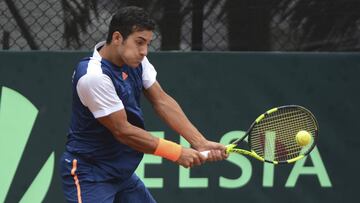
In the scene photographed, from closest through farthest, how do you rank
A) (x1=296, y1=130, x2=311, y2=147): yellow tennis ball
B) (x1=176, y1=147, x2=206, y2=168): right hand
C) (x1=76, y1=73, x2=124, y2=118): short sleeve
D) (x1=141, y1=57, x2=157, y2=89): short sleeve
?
(x1=76, y1=73, x2=124, y2=118): short sleeve < (x1=176, y1=147, x2=206, y2=168): right hand < (x1=141, y1=57, x2=157, y2=89): short sleeve < (x1=296, y1=130, x2=311, y2=147): yellow tennis ball

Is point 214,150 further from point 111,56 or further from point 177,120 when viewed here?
point 111,56

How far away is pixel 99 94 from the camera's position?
161 inches

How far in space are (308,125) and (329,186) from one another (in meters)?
1.18

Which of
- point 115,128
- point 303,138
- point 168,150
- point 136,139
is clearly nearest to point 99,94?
point 115,128

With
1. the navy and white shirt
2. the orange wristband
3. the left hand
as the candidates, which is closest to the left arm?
the left hand

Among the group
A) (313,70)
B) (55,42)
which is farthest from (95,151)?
(313,70)

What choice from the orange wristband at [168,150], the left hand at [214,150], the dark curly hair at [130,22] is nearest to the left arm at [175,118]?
the left hand at [214,150]

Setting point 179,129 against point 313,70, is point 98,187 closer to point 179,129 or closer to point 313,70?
point 179,129

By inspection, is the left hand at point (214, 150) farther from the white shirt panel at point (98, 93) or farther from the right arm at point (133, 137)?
the white shirt panel at point (98, 93)

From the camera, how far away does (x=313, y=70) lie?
597 centimetres

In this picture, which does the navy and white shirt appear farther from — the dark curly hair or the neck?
the dark curly hair

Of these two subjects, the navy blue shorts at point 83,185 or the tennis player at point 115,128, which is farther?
the navy blue shorts at point 83,185

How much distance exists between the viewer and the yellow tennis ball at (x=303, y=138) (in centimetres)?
472

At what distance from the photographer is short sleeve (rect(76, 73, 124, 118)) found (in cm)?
407
